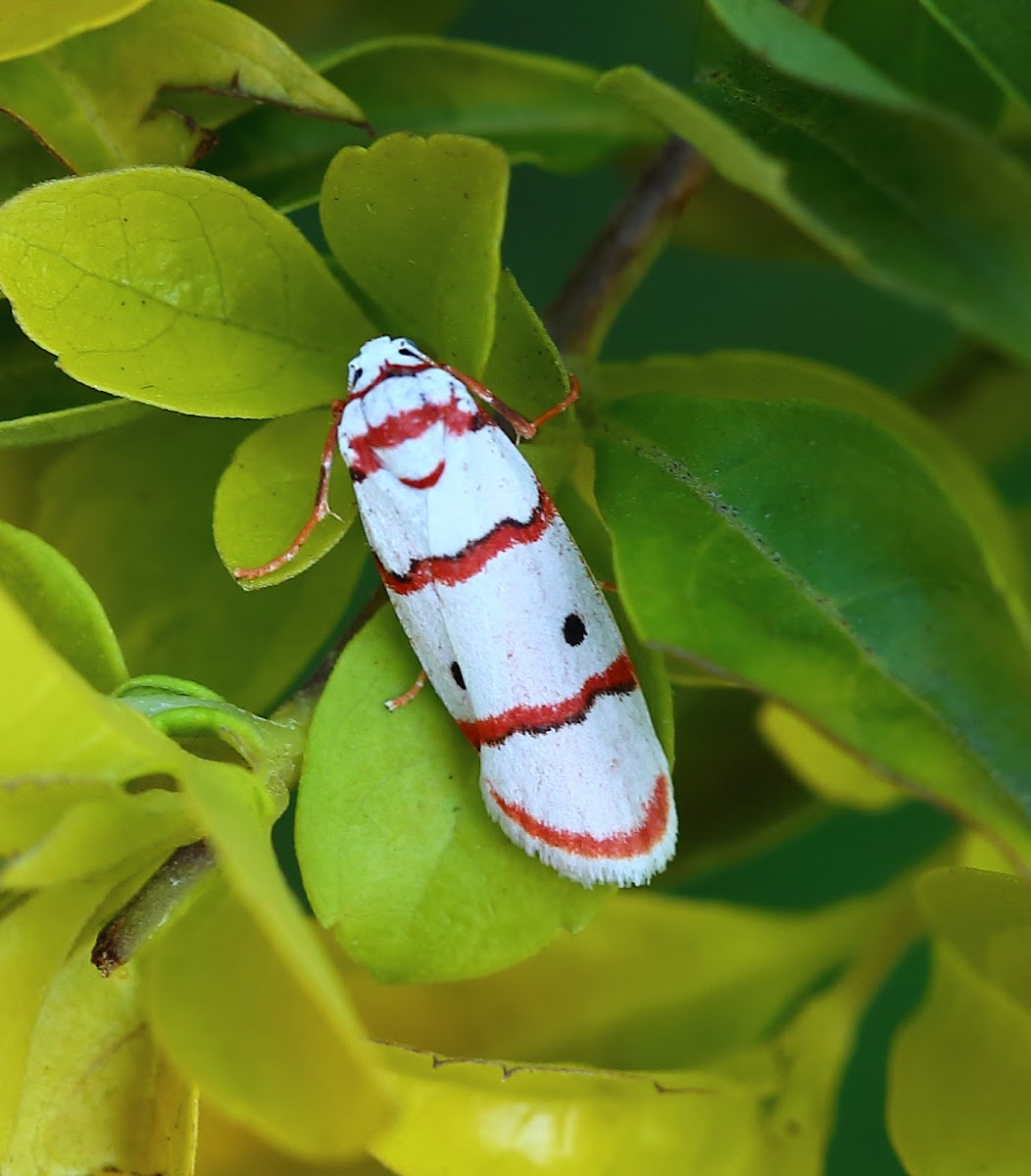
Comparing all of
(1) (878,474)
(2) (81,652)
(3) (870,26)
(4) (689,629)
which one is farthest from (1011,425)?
(2) (81,652)

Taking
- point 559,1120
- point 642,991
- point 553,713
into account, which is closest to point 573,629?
point 553,713

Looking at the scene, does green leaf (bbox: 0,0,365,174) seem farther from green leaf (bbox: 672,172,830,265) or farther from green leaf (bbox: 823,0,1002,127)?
green leaf (bbox: 672,172,830,265)

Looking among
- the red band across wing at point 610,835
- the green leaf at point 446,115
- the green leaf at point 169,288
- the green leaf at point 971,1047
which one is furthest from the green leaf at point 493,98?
the green leaf at point 971,1047

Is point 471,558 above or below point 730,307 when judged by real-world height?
above

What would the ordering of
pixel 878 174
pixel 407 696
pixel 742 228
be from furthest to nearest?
pixel 742 228
pixel 407 696
pixel 878 174

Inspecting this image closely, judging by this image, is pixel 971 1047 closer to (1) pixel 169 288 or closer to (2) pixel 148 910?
(2) pixel 148 910

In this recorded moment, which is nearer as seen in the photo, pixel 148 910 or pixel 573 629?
pixel 148 910
